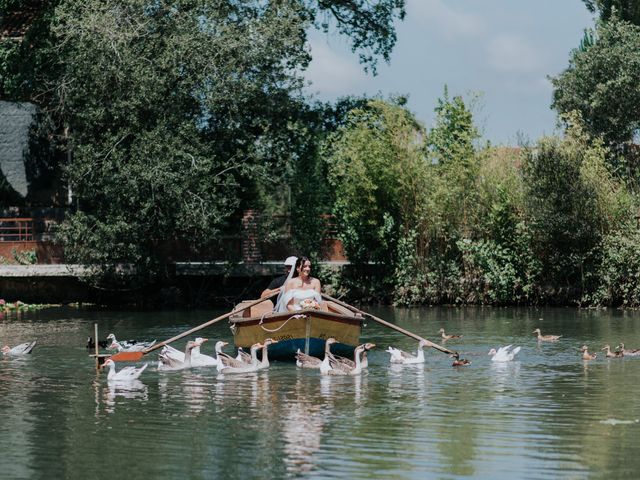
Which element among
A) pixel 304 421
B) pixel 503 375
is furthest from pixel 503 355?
pixel 304 421

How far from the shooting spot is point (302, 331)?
24.4 metres

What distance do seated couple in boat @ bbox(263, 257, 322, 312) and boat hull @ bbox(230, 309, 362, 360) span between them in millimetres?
443

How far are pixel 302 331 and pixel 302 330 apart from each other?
0.02 m

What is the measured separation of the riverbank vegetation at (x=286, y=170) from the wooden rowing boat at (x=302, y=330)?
47.8 feet

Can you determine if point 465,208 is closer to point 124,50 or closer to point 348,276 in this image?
point 348,276

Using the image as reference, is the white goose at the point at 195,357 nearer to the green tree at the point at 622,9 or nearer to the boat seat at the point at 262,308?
the boat seat at the point at 262,308

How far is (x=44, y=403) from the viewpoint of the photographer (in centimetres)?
1986

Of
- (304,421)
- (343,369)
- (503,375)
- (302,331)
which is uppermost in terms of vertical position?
(302,331)

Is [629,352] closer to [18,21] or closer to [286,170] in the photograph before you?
[286,170]

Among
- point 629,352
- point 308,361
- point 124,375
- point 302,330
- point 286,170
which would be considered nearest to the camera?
point 124,375

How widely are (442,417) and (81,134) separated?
82.2 ft

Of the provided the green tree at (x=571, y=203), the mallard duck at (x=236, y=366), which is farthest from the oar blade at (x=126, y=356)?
the green tree at (x=571, y=203)

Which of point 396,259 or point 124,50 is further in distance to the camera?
point 396,259

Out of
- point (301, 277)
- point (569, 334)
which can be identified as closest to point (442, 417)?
point (301, 277)
